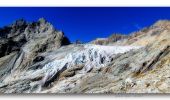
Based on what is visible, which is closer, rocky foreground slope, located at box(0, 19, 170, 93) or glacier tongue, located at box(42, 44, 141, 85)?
rocky foreground slope, located at box(0, 19, 170, 93)

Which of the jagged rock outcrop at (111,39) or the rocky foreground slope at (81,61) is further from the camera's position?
the jagged rock outcrop at (111,39)

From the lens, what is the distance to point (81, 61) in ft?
34.7

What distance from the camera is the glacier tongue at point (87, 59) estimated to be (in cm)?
1052

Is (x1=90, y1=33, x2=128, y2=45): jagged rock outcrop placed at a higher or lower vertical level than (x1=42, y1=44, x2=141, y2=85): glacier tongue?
higher

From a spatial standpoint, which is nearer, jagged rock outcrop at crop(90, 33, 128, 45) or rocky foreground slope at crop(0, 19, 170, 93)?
rocky foreground slope at crop(0, 19, 170, 93)

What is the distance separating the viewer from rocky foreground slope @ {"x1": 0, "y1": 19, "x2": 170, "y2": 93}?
10.3 meters

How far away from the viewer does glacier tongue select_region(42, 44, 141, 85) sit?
10523mm

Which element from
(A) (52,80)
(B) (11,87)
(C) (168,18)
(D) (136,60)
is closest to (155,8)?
(C) (168,18)

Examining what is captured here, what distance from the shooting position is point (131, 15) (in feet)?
34.2

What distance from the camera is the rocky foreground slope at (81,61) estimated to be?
405 inches

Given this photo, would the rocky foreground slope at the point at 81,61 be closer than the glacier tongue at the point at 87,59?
Yes

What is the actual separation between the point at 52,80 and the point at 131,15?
1862 mm

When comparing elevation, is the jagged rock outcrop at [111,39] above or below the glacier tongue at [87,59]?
above

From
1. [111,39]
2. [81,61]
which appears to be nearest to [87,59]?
[81,61]
